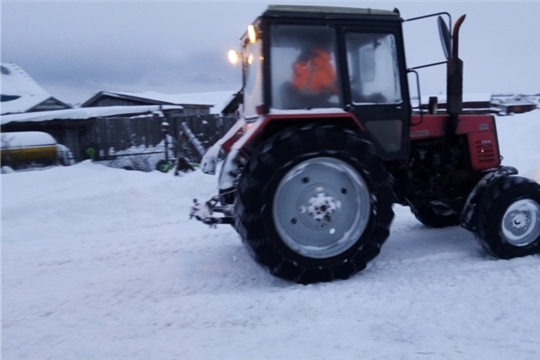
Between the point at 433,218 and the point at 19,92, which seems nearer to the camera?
the point at 433,218

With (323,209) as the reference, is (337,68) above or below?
above

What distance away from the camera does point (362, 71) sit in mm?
3957

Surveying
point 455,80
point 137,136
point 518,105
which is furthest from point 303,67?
point 518,105

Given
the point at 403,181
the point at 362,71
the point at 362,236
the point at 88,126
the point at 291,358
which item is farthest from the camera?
the point at 88,126

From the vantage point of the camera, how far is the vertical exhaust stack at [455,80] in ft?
13.1

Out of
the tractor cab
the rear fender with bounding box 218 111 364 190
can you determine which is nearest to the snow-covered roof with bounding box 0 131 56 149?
the rear fender with bounding box 218 111 364 190

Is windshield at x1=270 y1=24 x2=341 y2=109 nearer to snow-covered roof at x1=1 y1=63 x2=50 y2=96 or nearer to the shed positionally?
snow-covered roof at x1=1 y1=63 x2=50 y2=96

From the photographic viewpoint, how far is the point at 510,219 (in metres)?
4.04

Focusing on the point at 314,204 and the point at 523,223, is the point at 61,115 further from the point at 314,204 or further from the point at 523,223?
the point at 523,223

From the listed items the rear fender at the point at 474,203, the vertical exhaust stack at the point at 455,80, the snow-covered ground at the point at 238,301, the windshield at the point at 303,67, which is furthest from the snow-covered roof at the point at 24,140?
the rear fender at the point at 474,203

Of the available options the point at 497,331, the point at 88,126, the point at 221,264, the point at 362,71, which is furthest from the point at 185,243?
the point at 88,126

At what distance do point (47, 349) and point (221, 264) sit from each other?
1723 millimetres

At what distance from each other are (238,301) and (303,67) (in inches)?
76.7

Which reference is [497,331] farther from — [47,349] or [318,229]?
[47,349]
